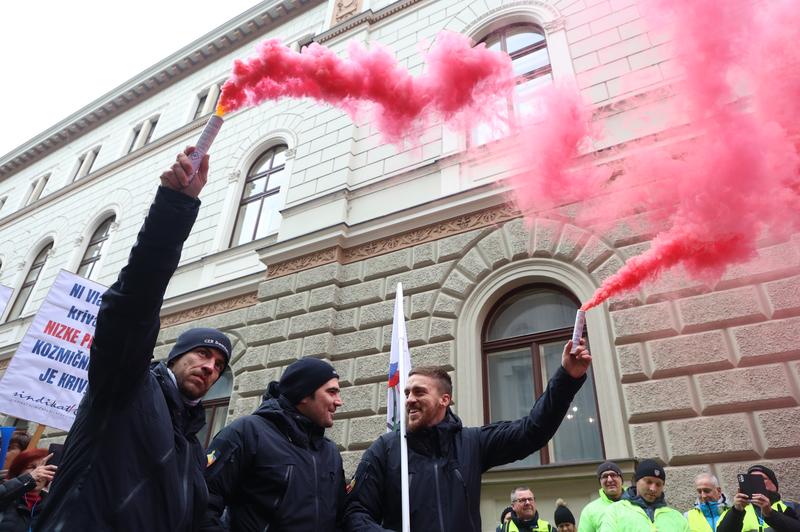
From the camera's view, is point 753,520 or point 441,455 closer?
point 441,455

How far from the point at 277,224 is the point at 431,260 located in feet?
13.9

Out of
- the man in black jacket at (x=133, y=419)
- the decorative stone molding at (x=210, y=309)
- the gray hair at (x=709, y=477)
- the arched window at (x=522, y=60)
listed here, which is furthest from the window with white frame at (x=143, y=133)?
the gray hair at (x=709, y=477)

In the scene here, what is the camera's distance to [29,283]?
15922mm

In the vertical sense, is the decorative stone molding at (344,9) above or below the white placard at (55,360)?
above

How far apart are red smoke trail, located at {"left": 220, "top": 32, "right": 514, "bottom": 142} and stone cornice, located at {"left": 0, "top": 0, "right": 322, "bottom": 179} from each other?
936 cm

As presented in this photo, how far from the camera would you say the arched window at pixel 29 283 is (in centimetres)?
1538

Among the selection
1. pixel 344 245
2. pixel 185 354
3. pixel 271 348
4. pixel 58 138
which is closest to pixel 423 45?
pixel 344 245

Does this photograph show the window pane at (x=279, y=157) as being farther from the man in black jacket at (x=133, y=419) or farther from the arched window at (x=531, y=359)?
the man in black jacket at (x=133, y=419)

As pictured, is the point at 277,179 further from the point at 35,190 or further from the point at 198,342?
the point at 35,190

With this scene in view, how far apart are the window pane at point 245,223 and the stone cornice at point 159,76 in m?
6.30

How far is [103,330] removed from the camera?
1.63 m

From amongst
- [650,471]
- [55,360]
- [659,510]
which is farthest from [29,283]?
[659,510]

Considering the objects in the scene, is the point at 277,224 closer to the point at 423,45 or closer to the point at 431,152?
the point at 431,152

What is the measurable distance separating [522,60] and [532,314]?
15.0ft
